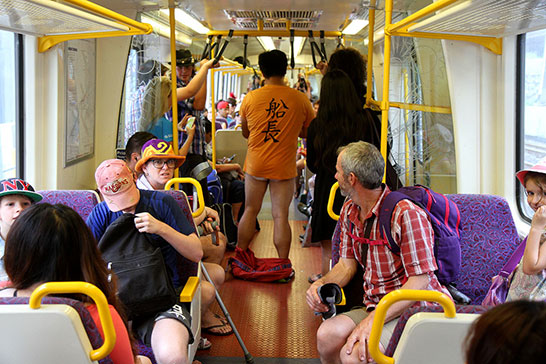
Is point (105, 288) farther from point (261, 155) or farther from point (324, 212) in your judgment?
point (261, 155)

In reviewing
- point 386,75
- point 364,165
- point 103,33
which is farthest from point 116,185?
point 386,75

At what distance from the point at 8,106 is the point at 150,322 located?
195 cm

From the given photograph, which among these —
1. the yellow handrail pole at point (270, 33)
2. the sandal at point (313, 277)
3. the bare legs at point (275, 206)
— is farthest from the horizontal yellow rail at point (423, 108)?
the sandal at point (313, 277)

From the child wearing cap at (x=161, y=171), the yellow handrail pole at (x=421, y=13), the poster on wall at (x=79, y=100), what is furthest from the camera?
the poster on wall at (x=79, y=100)

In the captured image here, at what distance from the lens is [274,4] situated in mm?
4707

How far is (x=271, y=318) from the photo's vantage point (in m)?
4.54

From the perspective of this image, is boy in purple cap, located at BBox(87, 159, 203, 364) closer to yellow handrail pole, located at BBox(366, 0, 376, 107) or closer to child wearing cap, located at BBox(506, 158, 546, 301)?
child wearing cap, located at BBox(506, 158, 546, 301)

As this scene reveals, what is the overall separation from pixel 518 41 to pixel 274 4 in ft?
5.81

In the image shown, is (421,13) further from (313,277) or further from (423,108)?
(313,277)

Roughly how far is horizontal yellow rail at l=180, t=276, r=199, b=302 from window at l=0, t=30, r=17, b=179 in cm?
163

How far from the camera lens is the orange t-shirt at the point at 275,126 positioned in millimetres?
5254

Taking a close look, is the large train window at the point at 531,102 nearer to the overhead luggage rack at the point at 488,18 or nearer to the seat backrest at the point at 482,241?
the overhead luggage rack at the point at 488,18

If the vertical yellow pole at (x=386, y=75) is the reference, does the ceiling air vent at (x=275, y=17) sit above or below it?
above

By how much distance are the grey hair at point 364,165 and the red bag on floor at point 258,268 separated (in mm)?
2656
